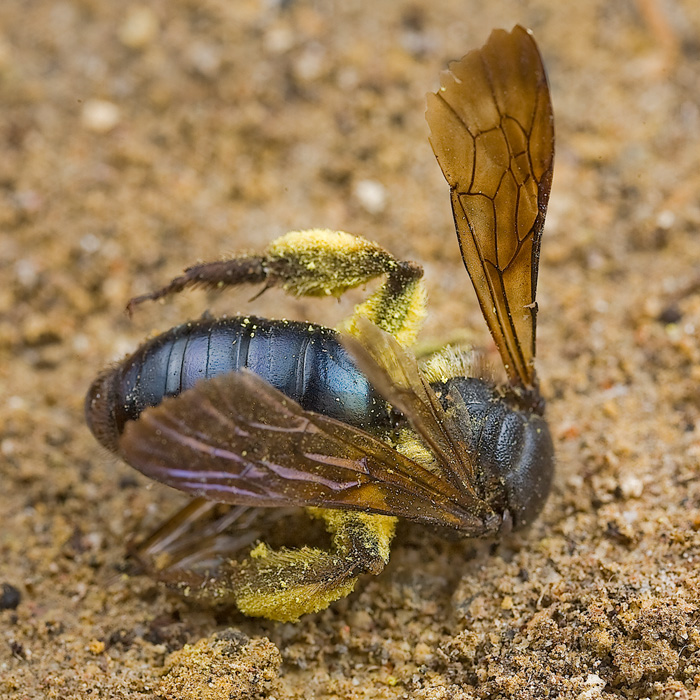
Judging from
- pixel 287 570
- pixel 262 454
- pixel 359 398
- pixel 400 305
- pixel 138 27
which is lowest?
pixel 287 570

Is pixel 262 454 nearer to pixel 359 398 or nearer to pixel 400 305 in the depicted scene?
pixel 359 398

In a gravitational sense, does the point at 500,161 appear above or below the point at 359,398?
above

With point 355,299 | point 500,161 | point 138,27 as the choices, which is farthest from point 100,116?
point 500,161

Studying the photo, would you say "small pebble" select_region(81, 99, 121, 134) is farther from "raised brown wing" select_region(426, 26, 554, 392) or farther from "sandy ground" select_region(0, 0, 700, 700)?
"raised brown wing" select_region(426, 26, 554, 392)

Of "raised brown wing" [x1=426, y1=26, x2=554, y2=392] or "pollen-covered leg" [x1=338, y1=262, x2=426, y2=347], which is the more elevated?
"raised brown wing" [x1=426, y1=26, x2=554, y2=392]

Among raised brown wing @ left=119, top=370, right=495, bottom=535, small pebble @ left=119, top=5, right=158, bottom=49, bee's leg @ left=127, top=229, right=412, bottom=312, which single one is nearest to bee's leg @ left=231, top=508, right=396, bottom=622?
raised brown wing @ left=119, top=370, right=495, bottom=535

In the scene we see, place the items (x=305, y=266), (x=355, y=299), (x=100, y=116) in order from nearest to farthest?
(x=305, y=266)
(x=355, y=299)
(x=100, y=116)

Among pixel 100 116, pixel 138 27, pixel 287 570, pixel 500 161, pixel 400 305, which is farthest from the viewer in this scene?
pixel 138 27
